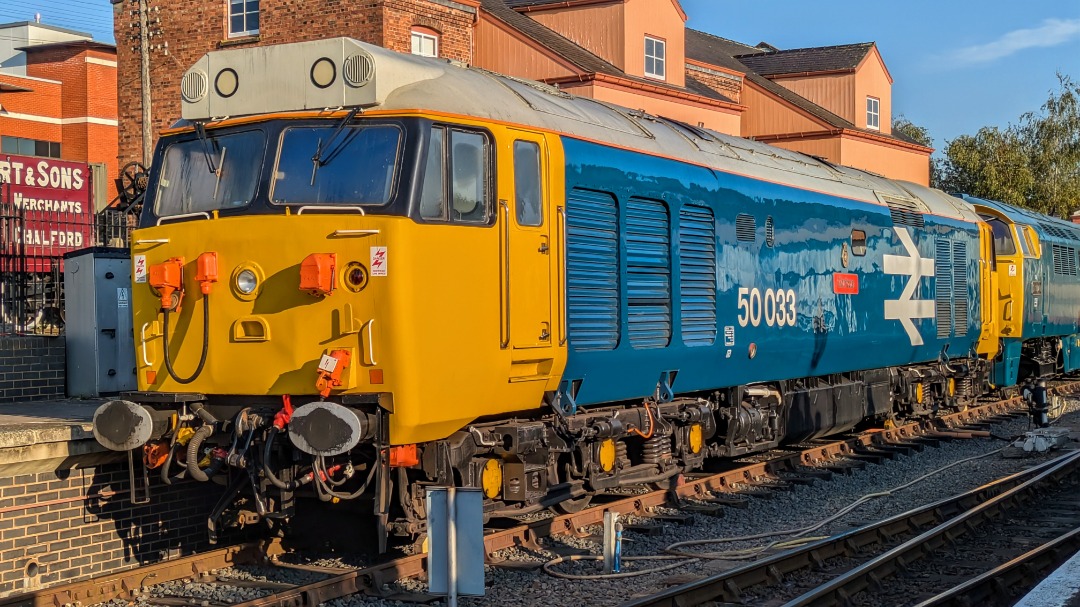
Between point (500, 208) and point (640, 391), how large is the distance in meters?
2.79

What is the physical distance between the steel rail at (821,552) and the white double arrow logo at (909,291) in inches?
140

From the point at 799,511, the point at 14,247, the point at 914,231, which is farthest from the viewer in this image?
the point at 914,231

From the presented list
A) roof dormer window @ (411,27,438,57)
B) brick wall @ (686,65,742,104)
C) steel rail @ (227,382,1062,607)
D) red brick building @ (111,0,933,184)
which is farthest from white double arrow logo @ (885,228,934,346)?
brick wall @ (686,65,742,104)

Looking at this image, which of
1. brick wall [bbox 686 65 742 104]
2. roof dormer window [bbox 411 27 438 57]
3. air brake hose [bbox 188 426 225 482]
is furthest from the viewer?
brick wall [bbox 686 65 742 104]

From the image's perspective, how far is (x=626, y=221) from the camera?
10.4 m

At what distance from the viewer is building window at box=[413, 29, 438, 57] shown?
24.3 metres

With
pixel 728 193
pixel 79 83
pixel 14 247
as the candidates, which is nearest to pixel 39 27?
pixel 79 83

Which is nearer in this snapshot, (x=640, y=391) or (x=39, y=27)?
(x=640, y=391)

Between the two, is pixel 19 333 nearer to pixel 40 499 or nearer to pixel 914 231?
pixel 40 499

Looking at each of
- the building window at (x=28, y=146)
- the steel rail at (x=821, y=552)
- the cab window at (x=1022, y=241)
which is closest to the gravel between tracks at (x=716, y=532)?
the steel rail at (x=821, y=552)

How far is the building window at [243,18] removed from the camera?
82.2ft

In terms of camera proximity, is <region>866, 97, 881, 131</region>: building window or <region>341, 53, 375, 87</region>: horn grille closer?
<region>341, 53, 375, 87</region>: horn grille

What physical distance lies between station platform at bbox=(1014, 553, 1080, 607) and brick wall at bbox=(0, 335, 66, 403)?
32.6ft

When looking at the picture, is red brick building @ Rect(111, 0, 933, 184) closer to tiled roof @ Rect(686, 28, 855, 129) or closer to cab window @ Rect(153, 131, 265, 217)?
tiled roof @ Rect(686, 28, 855, 129)
